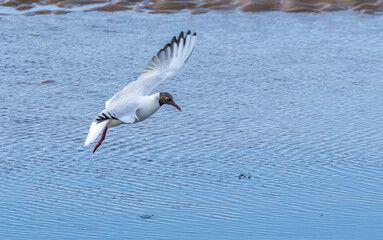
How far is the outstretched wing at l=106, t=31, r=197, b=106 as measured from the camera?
9172mm

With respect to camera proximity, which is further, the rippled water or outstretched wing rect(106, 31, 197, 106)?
outstretched wing rect(106, 31, 197, 106)

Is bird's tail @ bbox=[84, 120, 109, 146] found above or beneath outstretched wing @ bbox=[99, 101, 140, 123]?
beneath

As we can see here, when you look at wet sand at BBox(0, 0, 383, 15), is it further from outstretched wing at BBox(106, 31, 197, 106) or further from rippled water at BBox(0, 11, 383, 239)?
outstretched wing at BBox(106, 31, 197, 106)

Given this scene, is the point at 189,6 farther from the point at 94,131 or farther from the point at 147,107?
the point at 94,131

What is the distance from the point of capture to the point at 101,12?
64.7 feet

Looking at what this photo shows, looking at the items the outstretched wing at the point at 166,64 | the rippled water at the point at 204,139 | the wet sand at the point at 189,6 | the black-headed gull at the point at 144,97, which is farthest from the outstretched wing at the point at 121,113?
the wet sand at the point at 189,6

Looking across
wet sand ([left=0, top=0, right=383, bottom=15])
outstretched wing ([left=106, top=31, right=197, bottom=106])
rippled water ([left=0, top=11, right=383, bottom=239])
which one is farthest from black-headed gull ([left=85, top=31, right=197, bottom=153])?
wet sand ([left=0, top=0, right=383, bottom=15])

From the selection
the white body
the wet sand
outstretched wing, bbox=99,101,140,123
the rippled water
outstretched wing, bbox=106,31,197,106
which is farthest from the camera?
the wet sand

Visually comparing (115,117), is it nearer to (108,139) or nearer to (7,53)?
(108,139)

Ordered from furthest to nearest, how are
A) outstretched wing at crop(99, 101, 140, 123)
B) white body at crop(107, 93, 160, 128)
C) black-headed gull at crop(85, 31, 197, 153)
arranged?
white body at crop(107, 93, 160, 128) < black-headed gull at crop(85, 31, 197, 153) < outstretched wing at crop(99, 101, 140, 123)

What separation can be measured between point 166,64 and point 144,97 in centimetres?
83

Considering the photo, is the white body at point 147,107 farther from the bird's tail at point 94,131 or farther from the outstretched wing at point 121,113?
the bird's tail at point 94,131

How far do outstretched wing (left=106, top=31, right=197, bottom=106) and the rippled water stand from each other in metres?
0.88

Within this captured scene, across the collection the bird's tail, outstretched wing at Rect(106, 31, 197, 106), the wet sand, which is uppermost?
outstretched wing at Rect(106, 31, 197, 106)
